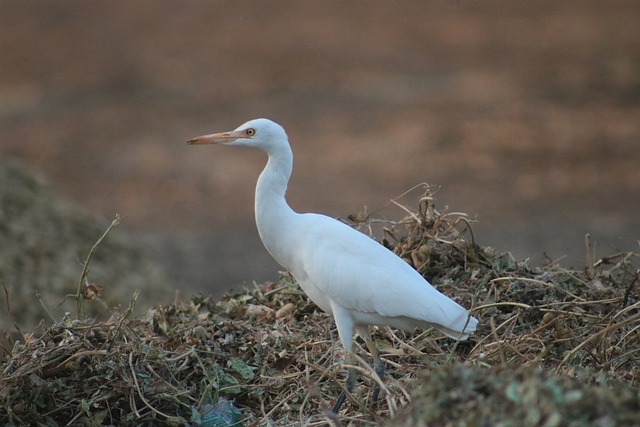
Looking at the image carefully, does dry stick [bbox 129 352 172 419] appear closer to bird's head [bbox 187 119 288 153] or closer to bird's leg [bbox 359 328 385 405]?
bird's leg [bbox 359 328 385 405]

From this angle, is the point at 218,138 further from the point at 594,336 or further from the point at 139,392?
the point at 594,336

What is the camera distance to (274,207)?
503 centimetres

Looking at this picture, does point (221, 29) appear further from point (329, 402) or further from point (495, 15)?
point (329, 402)

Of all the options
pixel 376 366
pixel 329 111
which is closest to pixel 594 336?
pixel 376 366

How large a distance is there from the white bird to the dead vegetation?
167 millimetres

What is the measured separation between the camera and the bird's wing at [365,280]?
4840 millimetres

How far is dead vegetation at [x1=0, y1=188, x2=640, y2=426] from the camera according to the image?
15.3 feet

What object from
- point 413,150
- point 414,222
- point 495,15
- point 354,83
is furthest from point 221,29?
point 414,222

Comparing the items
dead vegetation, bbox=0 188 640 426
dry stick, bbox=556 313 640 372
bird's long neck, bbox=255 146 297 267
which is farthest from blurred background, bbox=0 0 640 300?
dry stick, bbox=556 313 640 372

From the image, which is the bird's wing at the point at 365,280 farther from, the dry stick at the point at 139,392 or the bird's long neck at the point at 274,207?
the dry stick at the point at 139,392

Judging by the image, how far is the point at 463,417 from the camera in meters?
3.29

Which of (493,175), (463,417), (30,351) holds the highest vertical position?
(463,417)

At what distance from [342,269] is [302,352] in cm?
62

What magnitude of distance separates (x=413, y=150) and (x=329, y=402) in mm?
11591
